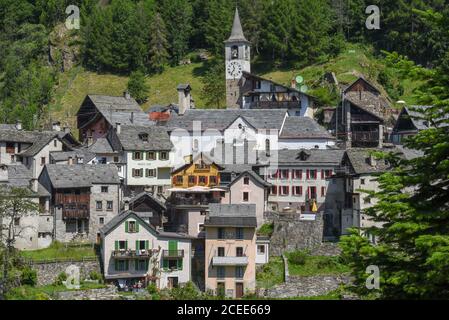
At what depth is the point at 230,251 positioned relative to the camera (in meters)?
65.3

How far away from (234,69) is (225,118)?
69.8ft

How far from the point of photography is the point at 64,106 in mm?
113812

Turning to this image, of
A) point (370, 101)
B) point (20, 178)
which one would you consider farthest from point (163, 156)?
point (370, 101)

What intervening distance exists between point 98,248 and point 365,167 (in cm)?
2143

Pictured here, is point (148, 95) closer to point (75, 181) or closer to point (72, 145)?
point (72, 145)

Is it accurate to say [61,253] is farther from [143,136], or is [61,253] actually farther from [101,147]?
[143,136]

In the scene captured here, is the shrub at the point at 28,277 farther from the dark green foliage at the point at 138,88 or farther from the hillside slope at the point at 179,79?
the dark green foliage at the point at 138,88

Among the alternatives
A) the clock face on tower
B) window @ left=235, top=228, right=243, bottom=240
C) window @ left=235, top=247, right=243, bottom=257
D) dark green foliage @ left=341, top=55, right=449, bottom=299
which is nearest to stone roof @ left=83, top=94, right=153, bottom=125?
the clock face on tower

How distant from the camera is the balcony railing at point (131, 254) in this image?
64.7m

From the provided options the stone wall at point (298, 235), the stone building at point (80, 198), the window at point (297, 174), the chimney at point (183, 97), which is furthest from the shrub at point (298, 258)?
the chimney at point (183, 97)

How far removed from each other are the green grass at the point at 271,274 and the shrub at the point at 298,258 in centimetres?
75

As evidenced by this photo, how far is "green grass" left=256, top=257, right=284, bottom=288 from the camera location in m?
63.4
